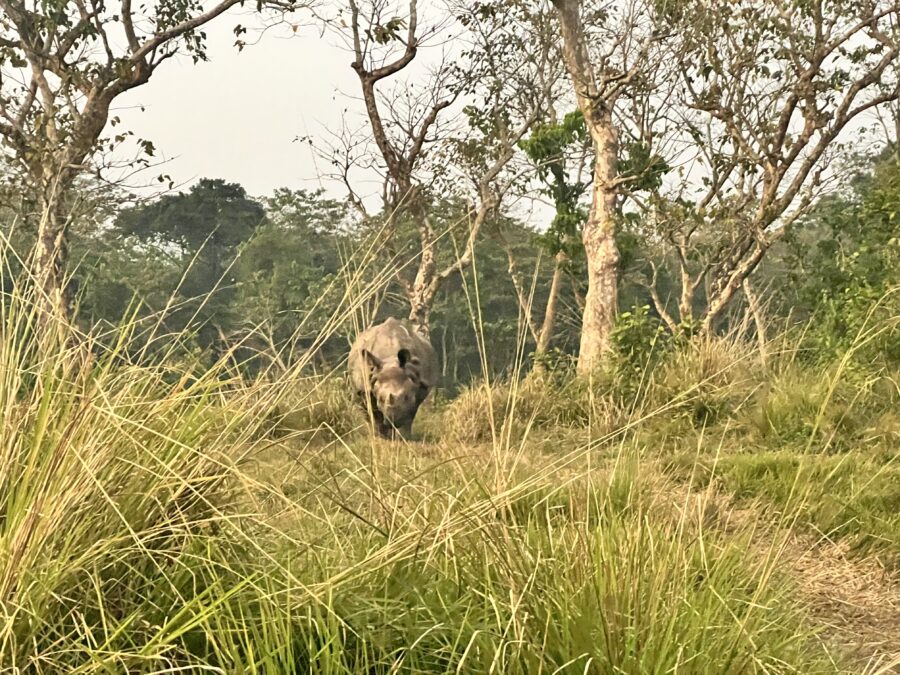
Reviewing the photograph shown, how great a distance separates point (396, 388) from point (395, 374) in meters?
0.17

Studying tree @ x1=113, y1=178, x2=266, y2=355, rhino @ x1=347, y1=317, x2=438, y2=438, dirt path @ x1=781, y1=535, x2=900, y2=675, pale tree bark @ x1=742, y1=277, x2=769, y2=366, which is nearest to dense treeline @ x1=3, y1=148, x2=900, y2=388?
tree @ x1=113, y1=178, x2=266, y2=355

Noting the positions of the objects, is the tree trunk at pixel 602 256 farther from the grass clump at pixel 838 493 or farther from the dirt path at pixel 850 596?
the dirt path at pixel 850 596

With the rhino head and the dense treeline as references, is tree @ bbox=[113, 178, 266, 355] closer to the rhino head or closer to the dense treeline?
the dense treeline

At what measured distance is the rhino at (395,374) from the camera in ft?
21.3

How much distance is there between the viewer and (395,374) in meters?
6.64

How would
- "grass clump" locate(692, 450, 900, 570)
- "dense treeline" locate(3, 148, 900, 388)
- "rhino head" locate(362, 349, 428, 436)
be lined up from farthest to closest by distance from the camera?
1. "dense treeline" locate(3, 148, 900, 388)
2. "rhino head" locate(362, 349, 428, 436)
3. "grass clump" locate(692, 450, 900, 570)

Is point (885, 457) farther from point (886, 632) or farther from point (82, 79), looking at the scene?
point (82, 79)

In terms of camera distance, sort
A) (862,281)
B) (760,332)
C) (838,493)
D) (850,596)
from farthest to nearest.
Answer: (862,281)
(760,332)
(838,493)
(850,596)

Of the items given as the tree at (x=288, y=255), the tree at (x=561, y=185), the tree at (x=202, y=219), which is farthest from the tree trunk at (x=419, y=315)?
the tree at (x=202, y=219)

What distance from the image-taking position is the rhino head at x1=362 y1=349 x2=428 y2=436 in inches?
255

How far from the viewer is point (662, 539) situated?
218cm

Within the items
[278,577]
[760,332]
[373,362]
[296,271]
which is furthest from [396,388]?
[296,271]

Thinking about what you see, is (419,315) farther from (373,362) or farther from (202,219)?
(202,219)

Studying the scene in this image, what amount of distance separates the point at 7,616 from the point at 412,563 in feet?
2.58
